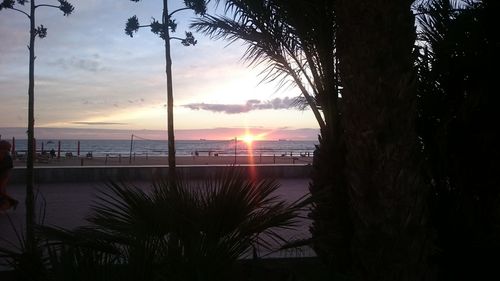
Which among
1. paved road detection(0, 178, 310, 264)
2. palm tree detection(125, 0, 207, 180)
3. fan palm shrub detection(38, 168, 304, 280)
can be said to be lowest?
paved road detection(0, 178, 310, 264)

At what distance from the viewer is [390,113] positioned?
12.1 feet

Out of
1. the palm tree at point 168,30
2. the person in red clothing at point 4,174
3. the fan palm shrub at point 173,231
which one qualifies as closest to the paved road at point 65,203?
the person in red clothing at point 4,174

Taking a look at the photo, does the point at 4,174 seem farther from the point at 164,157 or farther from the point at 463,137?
the point at 164,157

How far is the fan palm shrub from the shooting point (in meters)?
2.62

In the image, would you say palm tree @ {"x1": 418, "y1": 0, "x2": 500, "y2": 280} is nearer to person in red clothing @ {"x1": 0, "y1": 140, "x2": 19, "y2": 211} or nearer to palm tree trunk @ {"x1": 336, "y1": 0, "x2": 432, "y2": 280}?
palm tree trunk @ {"x1": 336, "y1": 0, "x2": 432, "y2": 280}

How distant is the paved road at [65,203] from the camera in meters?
8.61

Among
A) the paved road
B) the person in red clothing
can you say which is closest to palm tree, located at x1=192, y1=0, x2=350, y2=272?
the paved road

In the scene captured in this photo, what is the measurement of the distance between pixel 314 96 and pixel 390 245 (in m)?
2.80

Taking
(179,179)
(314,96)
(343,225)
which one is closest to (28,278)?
(179,179)

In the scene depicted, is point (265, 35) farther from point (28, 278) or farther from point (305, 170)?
point (305, 170)

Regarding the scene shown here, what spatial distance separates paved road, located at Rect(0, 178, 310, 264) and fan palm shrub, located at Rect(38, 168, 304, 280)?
8.61ft

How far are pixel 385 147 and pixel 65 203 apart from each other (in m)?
9.19

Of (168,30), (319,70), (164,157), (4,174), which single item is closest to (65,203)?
(4,174)

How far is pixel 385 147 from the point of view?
12.0 feet
